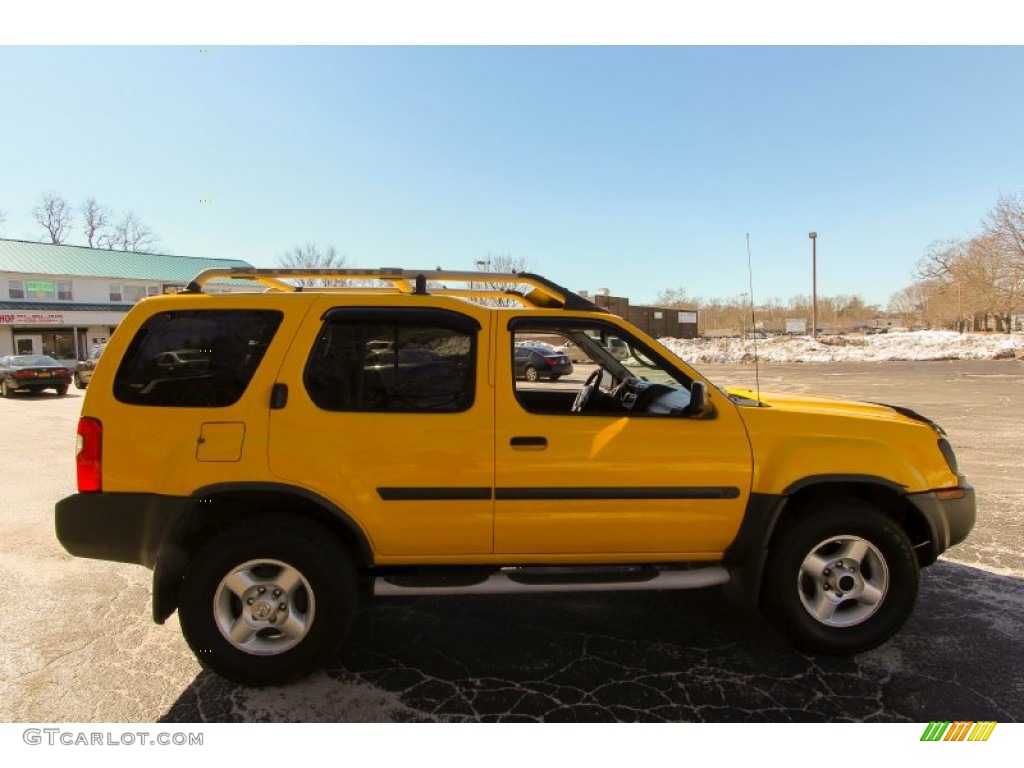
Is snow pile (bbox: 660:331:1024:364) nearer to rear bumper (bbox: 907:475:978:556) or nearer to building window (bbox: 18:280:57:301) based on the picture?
rear bumper (bbox: 907:475:978:556)

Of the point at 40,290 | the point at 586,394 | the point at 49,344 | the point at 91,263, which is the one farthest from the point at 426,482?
the point at 91,263

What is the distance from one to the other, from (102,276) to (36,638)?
47.6m

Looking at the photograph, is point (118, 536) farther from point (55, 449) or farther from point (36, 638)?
point (55, 449)

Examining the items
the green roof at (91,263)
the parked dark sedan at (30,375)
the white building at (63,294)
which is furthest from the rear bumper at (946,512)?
the white building at (63,294)

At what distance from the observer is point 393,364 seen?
2998 mm

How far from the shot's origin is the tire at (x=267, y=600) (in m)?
2.82

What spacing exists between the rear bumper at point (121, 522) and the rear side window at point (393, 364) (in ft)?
3.01

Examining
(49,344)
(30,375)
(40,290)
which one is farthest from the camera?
(49,344)

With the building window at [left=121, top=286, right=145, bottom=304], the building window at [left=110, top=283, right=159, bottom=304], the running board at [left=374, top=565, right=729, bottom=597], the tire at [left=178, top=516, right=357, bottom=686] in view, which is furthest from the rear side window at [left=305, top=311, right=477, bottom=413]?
the building window at [left=121, top=286, right=145, bottom=304]

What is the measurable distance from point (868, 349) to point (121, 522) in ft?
129

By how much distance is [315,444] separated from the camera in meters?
2.85

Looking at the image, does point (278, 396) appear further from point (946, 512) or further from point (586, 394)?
point (946, 512)

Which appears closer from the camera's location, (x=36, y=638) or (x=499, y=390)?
(x=499, y=390)

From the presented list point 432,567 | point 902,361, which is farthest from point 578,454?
point 902,361
